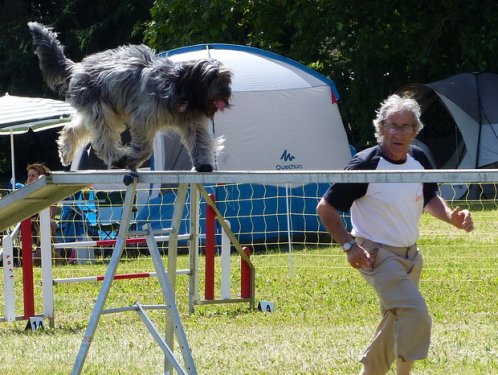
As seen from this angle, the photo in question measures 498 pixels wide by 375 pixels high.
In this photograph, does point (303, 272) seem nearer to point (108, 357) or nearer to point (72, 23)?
point (108, 357)

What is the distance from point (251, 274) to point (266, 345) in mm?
1847

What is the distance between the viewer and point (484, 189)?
62.9ft

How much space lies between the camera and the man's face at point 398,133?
4.91 meters

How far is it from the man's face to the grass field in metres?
1.77

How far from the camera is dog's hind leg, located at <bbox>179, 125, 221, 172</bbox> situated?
538cm

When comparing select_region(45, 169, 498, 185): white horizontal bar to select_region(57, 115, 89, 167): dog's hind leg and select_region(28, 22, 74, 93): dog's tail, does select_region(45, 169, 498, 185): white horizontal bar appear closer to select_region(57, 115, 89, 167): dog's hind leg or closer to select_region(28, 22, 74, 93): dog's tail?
select_region(57, 115, 89, 167): dog's hind leg

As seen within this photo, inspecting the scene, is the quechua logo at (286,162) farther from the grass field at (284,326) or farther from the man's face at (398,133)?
the man's face at (398,133)

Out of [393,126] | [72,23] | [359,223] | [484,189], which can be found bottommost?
[484,189]

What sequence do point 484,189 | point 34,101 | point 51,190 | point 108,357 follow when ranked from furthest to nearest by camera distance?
point 484,189
point 34,101
point 108,357
point 51,190

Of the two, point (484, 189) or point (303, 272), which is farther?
point (484, 189)

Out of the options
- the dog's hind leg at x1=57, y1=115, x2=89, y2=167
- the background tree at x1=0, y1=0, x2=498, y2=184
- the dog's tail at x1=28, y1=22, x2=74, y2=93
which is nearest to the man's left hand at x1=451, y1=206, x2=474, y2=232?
the dog's hind leg at x1=57, y1=115, x2=89, y2=167

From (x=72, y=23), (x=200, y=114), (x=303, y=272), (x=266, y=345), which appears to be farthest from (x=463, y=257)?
(x=72, y=23)

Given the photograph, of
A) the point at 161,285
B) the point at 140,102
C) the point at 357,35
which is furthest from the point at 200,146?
the point at 357,35

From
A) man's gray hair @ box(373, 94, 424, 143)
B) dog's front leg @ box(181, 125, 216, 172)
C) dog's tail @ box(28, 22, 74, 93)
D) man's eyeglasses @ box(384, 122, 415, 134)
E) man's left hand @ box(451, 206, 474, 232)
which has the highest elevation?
dog's tail @ box(28, 22, 74, 93)
